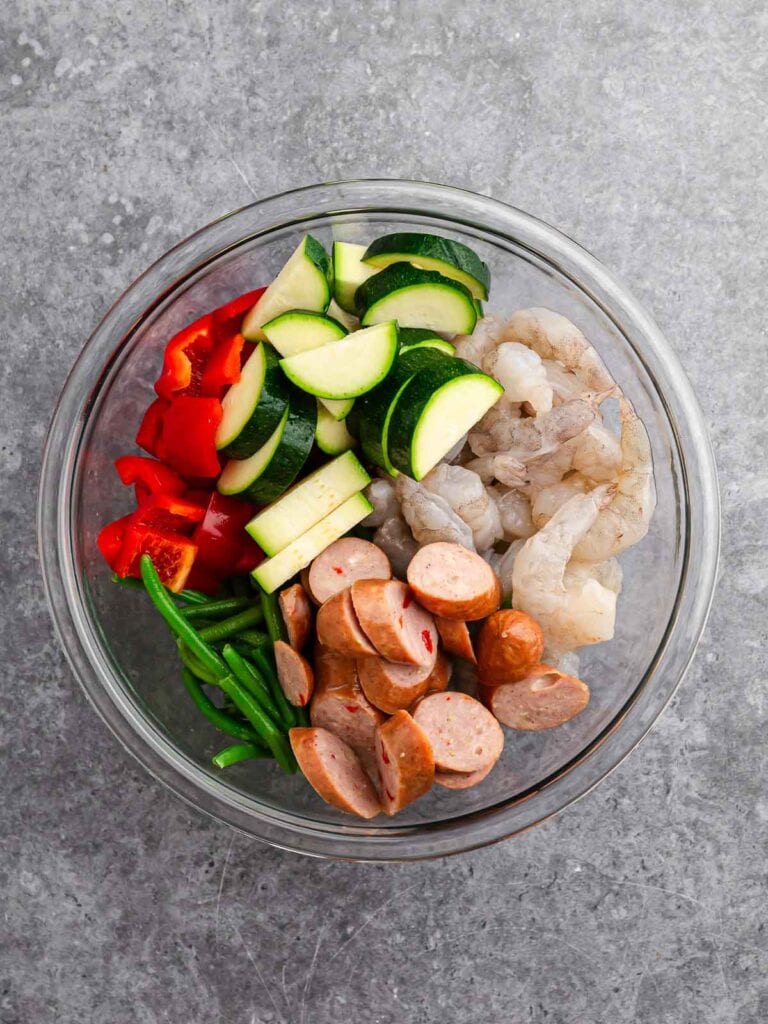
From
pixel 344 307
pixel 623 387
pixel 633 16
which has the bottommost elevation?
pixel 623 387

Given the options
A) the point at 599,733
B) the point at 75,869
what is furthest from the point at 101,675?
the point at 599,733

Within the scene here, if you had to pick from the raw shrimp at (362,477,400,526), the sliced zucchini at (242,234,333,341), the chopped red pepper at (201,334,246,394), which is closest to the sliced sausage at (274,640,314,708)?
the raw shrimp at (362,477,400,526)

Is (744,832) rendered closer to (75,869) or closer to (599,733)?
(599,733)

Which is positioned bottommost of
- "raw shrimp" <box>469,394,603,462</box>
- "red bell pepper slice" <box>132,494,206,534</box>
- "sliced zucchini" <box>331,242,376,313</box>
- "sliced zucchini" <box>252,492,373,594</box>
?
"raw shrimp" <box>469,394,603,462</box>

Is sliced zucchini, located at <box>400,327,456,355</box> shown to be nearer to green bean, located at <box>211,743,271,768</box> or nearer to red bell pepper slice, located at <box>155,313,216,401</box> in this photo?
red bell pepper slice, located at <box>155,313,216,401</box>

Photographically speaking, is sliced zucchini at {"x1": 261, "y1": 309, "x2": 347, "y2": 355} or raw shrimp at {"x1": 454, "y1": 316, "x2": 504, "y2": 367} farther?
raw shrimp at {"x1": 454, "y1": 316, "x2": 504, "y2": 367}
